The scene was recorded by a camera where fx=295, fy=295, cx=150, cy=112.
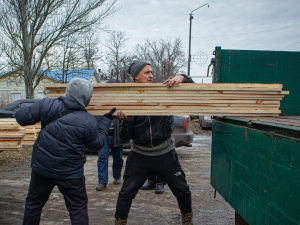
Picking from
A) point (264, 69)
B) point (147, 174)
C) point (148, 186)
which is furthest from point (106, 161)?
point (264, 69)

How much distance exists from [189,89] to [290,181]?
1.43 m

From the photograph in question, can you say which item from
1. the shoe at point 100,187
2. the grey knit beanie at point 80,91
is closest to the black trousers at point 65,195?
the grey knit beanie at point 80,91

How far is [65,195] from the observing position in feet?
9.38

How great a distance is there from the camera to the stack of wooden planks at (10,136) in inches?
147

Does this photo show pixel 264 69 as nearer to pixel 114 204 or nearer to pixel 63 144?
pixel 63 144

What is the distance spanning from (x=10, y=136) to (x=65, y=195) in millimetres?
1390

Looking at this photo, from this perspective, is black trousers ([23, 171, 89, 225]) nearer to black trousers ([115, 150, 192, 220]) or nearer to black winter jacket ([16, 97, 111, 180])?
black winter jacket ([16, 97, 111, 180])

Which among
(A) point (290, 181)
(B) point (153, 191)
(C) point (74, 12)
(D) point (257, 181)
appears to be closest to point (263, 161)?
(D) point (257, 181)

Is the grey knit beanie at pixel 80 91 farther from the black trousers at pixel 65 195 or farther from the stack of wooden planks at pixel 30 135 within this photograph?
the stack of wooden planks at pixel 30 135

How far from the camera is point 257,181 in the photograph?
2.24m

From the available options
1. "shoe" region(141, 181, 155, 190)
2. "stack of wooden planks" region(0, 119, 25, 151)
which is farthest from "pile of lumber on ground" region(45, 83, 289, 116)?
"shoe" region(141, 181, 155, 190)

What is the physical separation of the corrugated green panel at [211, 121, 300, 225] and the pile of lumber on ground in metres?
0.27

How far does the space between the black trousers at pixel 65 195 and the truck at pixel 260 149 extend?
4.83 feet

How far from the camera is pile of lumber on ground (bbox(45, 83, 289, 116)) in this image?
9.70 ft
